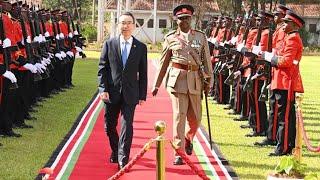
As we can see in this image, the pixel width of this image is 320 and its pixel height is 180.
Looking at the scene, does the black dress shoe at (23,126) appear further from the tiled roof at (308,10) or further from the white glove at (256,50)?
the tiled roof at (308,10)

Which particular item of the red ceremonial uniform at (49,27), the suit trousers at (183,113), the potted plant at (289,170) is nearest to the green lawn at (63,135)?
the suit trousers at (183,113)

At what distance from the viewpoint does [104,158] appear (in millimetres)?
9672

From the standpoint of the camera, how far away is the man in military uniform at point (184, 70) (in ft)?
30.5

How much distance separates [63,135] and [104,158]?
201 centimetres

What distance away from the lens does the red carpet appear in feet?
28.5

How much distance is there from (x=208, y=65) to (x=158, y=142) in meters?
4.21

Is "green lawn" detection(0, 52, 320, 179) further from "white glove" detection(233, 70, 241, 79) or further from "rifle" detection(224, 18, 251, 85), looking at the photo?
"white glove" detection(233, 70, 241, 79)

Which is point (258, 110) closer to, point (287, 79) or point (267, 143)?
point (267, 143)

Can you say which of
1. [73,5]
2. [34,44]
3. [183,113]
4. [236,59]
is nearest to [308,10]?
[73,5]

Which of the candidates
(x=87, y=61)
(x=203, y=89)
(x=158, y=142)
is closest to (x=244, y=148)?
(x=203, y=89)

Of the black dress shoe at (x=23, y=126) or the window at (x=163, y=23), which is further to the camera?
the window at (x=163, y=23)

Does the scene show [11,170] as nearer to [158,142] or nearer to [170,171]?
[170,171]

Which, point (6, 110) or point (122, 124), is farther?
point (6, 110)

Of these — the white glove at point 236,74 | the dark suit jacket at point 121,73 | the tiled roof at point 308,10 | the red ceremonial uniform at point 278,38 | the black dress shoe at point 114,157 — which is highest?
the red ceremonial uniform at point 278,38
